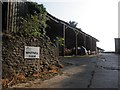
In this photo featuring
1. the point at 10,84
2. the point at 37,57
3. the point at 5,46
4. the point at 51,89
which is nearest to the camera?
the point at 51,89

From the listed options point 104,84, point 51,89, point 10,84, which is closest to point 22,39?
point 10,84

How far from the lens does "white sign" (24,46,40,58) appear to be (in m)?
11.1

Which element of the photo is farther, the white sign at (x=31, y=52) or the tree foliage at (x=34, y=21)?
the tree foliage at (x=34, y=21)

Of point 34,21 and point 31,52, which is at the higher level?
point 34,21

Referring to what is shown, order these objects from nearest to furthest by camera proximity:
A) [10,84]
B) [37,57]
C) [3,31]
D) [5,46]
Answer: [10,84]
[5,46]
[3,31]
[37,57]

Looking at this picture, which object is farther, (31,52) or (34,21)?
(34,21)

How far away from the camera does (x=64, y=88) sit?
28.0ft

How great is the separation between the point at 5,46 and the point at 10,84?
67.7 inches

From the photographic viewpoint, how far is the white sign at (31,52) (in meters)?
11.1

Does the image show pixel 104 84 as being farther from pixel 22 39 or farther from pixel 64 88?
pixel 22 39

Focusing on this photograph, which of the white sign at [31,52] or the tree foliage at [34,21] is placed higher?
the tree foliage at [34,21]

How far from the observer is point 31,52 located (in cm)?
1143

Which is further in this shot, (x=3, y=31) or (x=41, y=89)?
(x=3, y=31)

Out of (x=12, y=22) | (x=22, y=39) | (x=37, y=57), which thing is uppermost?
(x=12, y=22)
